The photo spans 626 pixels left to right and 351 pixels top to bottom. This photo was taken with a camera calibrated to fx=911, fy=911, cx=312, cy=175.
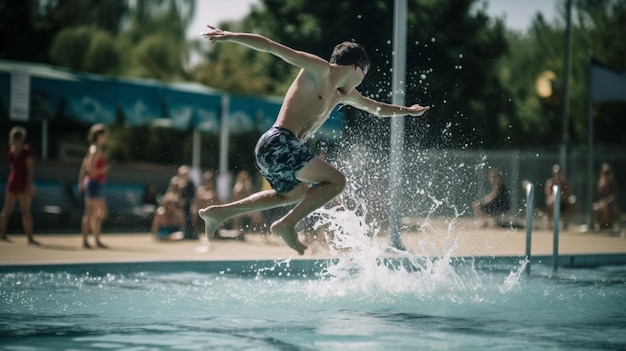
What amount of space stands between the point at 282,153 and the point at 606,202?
14306 mm

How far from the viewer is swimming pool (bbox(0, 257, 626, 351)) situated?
5.22 m

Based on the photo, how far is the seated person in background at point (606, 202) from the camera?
19.0 m

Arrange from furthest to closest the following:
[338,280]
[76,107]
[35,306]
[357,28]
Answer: [357,28], [76,107], [338,280], [35,306]

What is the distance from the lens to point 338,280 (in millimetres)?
8102

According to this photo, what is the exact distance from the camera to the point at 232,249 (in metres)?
12.6

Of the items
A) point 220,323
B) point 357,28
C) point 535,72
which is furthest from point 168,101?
point 535,72

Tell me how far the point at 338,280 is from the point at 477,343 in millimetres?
3021

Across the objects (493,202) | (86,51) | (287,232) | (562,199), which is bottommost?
(287,232)

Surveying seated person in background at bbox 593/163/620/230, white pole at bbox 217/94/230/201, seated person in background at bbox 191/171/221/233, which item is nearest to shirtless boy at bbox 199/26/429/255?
seated person in background at bbox 191/171/221/233

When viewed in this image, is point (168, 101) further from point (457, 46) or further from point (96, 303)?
point (457, 46)

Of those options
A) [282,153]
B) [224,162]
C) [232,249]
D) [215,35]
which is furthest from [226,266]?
[224,162]

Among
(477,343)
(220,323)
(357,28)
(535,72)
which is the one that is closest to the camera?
(477,343)

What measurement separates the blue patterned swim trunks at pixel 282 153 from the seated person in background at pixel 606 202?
45.8 ft

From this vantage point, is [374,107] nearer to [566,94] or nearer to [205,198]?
[205,198]
